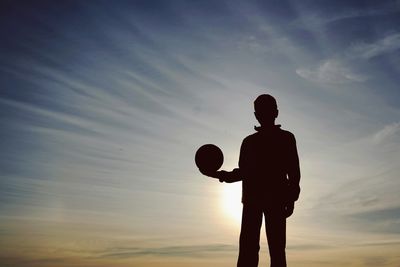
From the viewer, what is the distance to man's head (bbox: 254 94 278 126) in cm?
745

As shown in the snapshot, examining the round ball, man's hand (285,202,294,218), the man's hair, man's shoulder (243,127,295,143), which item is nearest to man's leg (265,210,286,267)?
man's hand (285,202,294,218)

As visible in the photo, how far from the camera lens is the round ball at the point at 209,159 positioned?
8.15 meters

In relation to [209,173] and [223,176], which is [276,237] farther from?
[209,173]

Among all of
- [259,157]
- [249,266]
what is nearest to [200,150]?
[259,157]

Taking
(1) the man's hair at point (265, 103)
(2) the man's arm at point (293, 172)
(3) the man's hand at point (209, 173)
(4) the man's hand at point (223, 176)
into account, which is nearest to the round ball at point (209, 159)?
(3) the man's hand at point (209, 173)

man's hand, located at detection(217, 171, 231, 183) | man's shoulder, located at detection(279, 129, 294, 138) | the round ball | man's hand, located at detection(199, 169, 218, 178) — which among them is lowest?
man's hand, located at detection(217, 171, 231, 183)

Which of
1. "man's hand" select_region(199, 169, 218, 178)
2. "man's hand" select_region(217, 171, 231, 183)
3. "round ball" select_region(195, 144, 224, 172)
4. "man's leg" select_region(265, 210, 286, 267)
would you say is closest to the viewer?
"man's leg" select_region(265, 210, 286, 267)

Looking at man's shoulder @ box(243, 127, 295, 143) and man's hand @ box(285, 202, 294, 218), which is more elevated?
man's shoulder @ box(243, 127, 295, 143)

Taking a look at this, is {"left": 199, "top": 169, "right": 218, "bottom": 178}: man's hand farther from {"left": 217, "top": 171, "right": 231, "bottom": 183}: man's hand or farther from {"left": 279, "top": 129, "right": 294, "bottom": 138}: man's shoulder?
{"left": 279, "top": 129, "right": 294, "bottom": 138}: man's shoulder

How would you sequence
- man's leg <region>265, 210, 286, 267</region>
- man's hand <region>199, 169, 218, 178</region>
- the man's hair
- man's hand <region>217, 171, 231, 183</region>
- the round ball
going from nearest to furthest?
1. man's leg <region>265, 210, 286, 267</region>
2. the man's hair
3. man's hand <region>217, 171, 231, 183</region>
4. man's hand <region>199, 169, 218, 178</region>
5. the round ball

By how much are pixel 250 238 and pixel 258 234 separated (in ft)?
0.52

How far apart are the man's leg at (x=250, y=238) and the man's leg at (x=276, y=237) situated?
20cm

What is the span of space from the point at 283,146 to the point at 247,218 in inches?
58.3

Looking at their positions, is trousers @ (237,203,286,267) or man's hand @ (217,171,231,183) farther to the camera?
man's hand @ (217,171,231,183)
